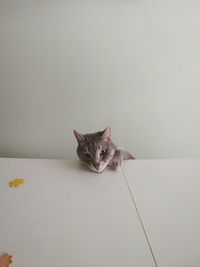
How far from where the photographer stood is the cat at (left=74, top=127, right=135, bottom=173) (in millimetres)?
839

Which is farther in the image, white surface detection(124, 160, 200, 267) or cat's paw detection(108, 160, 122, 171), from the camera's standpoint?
cat's paw detection(108, 160, 122, 171)

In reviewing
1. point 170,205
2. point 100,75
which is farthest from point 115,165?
point 100,75

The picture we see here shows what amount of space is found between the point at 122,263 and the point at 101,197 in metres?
0.25

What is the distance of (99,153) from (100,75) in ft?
1.35

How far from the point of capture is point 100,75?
102 cm

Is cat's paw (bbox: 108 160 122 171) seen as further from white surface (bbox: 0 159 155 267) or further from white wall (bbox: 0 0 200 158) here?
white wall (bbox: 0 0 200 158)

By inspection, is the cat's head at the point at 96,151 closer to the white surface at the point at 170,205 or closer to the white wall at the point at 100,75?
the white surface at the point at 170,205

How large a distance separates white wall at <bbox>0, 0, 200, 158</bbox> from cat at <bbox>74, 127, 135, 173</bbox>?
229 millimetres

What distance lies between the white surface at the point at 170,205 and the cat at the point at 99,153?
0.21ft

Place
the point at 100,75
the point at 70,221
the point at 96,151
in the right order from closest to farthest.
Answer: the point at 70,221 < the point at 96,151 < the point at 100,75

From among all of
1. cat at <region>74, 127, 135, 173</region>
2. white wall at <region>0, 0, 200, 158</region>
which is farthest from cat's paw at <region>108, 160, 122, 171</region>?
white wall at <region>0, 0, 200, 158</region>

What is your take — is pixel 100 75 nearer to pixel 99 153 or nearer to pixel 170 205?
pixel 99 153

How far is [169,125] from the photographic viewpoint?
1.12m

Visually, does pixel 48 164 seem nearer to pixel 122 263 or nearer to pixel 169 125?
pixel 122 263
